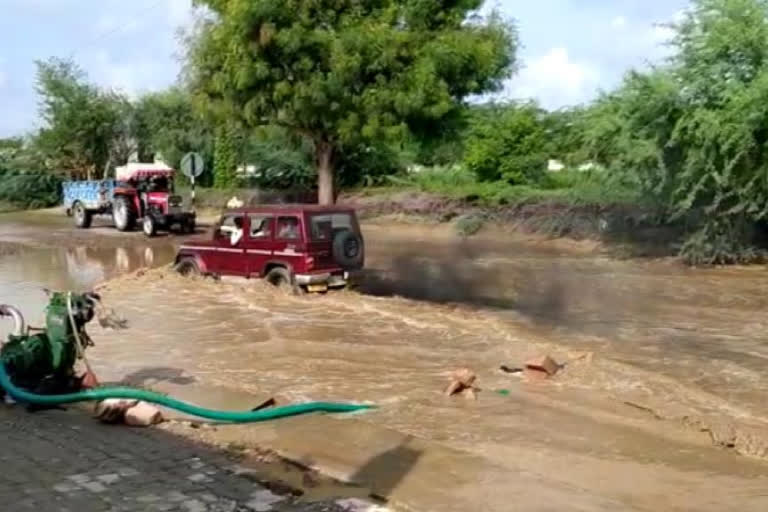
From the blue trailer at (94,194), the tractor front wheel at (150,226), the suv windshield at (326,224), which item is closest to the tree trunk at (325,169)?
the tractor front wheel at (150,226)

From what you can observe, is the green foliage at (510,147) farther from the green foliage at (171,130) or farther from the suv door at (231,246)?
the suv door at (231,246)

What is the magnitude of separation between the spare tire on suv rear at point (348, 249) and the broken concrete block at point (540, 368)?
6445mm

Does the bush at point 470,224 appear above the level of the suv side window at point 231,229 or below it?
below

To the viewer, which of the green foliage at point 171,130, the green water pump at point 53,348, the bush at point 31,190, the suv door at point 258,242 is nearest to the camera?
the green water pump at point 53,348

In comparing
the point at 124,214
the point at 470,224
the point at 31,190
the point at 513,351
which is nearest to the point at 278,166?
the point at 124,214

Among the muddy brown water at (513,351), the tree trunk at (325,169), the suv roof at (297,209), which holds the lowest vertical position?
the muddy brown water at (513,351)

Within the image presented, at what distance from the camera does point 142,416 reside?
8133 mm

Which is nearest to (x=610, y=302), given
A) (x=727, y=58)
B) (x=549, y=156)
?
(x=727, y=58)

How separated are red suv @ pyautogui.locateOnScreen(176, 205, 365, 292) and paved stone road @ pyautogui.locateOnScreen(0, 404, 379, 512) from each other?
8.95 metres

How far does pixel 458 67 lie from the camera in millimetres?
25688

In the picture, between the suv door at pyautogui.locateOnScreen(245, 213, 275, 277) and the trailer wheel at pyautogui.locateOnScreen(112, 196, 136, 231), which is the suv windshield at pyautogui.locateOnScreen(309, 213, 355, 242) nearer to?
the suv door at pyautogui.locateOnScreen(245, 213, 275, 277)

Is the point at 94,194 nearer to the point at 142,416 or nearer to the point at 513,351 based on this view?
the point at 513,351

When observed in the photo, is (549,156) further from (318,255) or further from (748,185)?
(318,255)

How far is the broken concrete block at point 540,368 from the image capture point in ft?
36.1
